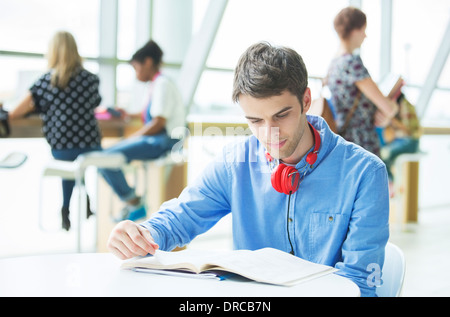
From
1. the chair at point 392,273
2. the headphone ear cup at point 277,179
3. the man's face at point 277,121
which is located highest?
the man's face at point 277,121

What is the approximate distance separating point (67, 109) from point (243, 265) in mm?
2560

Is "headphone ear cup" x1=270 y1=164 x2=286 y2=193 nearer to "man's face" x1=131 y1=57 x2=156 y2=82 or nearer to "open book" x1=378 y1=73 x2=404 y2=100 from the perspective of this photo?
"open book" x1=378 y1=73 x2=404 y2=100

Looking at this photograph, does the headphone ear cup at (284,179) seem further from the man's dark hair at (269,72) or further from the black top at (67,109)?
the black top at (67,109)

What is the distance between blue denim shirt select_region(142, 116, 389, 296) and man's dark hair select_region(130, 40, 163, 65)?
96.8 inches

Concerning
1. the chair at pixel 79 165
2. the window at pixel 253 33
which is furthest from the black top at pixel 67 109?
the window at pixel 253 33

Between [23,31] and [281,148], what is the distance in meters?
2.79

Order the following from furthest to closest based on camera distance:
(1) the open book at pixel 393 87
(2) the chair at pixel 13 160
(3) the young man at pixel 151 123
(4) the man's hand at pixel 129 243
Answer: (3) the young man at pixel 151 123
(2) the chair at pixel 13 160
(1) the open book at pixel 393 87
(4) the man's hand at pixel 129 243

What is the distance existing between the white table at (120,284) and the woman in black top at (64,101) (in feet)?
7.55

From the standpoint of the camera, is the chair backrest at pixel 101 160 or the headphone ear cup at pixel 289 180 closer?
the headphone ear cup at pixel 289 180

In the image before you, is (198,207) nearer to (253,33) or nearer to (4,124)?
(4,124)

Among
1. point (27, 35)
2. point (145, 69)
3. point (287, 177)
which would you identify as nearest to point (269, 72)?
point (287, 177)

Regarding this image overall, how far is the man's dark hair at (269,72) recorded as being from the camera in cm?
124
